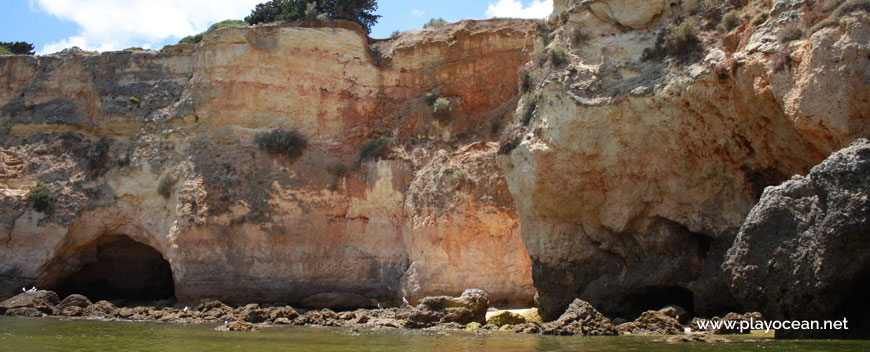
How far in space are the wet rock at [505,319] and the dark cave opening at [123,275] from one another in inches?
578

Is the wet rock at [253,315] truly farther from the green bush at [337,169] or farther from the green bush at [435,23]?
the green bush at [435,23]

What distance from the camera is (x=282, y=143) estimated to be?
82.3 feet

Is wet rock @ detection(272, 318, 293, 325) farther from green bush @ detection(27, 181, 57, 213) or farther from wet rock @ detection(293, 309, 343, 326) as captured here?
green bush @ detection(27, 181, 57, 213)

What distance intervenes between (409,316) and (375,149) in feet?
29.9

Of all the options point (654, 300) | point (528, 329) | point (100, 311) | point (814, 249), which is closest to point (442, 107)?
point (654, 300)

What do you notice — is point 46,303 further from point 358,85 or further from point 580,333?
point 580,333

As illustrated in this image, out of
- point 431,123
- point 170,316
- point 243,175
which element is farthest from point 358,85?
point 170,316

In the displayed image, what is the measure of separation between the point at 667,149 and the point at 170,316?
14362 millimetres

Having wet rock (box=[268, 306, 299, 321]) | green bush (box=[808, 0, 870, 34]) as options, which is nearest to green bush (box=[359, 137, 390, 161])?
wet rock (box=[268, 306, 299, 321])

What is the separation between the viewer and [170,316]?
20234 millimetres

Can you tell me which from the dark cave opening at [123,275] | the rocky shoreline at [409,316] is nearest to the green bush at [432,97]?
the rocky shoreline at [409,316]

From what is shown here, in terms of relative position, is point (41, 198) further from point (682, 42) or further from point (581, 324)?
point (682, 42)

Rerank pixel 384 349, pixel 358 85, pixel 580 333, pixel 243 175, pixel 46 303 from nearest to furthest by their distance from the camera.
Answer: pixel 384 349 < pixel 580 333 < pixel 46 303 < pixel 243 175 < pixel 358 85

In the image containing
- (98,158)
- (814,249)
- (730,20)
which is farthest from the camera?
(98,158)
